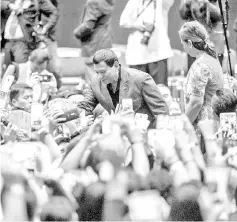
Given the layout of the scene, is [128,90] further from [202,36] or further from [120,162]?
[120,162]

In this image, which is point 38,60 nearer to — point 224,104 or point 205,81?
point 205,81

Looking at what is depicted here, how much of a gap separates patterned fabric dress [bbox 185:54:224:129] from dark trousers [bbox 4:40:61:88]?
9.59ft

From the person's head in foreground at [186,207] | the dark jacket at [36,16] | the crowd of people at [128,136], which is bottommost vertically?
the person's head in foreground at [186,207]

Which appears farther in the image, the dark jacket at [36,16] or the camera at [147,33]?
the dark jacket at [36,16]

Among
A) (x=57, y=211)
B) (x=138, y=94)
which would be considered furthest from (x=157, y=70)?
(x=57, y=211)

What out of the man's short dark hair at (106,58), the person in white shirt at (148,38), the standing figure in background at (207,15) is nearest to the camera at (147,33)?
the person in white shirt at (148,38)

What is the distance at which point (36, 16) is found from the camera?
8.88m

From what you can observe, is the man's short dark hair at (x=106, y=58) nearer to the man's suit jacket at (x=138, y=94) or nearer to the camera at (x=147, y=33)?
the man's suit jacket at (x=138, y=94)

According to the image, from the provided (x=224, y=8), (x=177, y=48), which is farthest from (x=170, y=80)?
(x=224, y=8)

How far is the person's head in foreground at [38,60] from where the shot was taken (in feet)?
26.6

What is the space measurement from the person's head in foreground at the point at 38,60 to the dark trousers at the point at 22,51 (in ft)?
1.79

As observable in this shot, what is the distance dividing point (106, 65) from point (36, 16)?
317cm

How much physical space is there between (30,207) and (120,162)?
0.50 meters

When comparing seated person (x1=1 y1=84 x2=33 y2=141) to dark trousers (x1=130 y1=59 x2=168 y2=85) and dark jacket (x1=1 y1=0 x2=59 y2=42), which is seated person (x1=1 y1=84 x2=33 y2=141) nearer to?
dark trousers (x1=130 y1=59 x2=168 y2=85)
